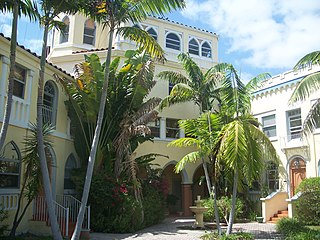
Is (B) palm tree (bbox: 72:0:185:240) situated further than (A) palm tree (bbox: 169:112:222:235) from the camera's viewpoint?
No

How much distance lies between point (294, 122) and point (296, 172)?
9.29 feet

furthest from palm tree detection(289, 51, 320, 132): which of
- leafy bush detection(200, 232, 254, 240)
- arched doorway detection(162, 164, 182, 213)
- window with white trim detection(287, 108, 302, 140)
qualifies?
arched doorway detection(162, 164, 182, 213)

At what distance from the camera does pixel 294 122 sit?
2075cm

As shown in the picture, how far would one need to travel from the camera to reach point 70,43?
23156 mm

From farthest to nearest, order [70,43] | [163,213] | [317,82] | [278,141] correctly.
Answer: [70,43] < [278,141] < [163,213] < [317,82]

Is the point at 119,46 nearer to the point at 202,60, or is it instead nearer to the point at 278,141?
the point at 202,60

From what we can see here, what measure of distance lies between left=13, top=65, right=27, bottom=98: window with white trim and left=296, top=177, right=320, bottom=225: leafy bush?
13121mm

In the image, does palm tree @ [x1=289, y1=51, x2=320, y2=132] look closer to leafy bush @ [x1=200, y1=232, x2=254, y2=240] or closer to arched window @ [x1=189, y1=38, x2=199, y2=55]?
leafy bush @ [x1=200, y1=232, x2=254, y2=240]

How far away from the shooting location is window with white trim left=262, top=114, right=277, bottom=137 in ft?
71.9

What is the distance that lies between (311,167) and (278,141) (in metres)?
2.67

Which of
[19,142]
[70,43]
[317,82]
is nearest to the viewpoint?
[19,142]

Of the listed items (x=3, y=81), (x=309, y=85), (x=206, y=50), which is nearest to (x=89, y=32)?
(x=206, y=50)

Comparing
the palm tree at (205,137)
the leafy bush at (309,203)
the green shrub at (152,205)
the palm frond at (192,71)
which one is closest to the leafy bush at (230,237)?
the palm tree at (205,137)

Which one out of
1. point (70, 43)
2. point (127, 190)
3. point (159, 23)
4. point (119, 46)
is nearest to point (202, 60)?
point (159, 23)
